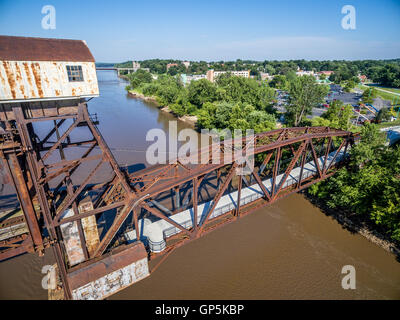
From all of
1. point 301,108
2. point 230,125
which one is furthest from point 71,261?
point 301,108

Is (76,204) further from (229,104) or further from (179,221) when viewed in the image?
(229,104)

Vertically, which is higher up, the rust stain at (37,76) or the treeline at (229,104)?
the rust stain at (37,76)

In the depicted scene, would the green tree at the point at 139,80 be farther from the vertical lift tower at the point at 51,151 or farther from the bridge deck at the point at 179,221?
the vertical lift tower at the point at 51,151

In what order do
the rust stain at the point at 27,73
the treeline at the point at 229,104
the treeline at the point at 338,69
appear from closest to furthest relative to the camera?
the rust stain at the point at 27,73
the treeline at the point at 229,104
the treeline at the point at 338,69

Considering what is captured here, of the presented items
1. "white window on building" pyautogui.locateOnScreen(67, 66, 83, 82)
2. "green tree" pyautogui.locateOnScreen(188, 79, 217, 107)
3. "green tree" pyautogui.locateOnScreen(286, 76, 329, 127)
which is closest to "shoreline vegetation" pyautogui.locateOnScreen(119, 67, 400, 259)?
"green tree" pyautogui.locateOnScreen(286, 76, 329, 127)

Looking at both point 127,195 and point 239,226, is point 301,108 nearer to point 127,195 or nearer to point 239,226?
point 239,226

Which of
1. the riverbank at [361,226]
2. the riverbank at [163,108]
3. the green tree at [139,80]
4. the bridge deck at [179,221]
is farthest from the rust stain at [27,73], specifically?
the green tree at [139,80]
